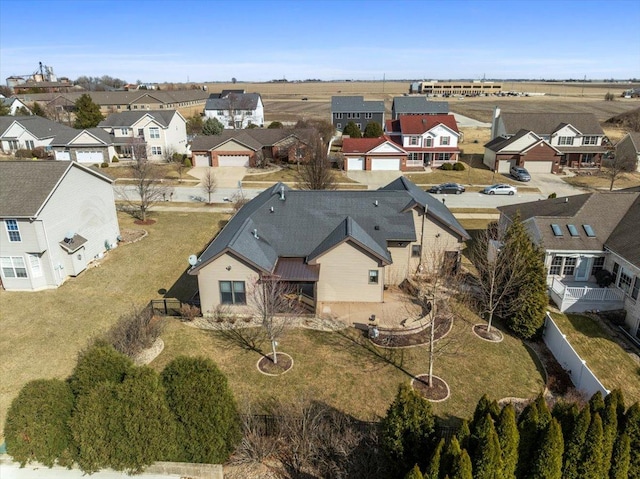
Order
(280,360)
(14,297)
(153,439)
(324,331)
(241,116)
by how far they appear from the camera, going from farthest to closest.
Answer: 1. (241,116)
2. (14,297)
3. (324,331)
4. (280,360)
5. (153,439)

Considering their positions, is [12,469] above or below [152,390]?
below

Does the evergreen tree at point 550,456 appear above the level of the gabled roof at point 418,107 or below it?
below

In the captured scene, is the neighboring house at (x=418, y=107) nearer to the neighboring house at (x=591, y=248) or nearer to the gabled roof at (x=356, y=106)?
the gabled roof at (x=356, y=106)

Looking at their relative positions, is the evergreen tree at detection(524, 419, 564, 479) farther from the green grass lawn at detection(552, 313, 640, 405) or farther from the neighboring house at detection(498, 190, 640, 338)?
the neighboring house at detection(498, 190, 640, 338)

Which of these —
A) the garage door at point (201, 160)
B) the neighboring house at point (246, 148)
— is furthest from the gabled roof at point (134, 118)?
the garage door at point (201, 160)

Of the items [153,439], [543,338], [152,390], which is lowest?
[543,338]

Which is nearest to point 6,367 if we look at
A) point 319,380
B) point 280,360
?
point 280,360

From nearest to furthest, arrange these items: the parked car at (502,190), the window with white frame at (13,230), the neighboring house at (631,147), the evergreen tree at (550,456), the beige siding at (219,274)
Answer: the evergreen tree at (550,456) < the beige siding at (219,274) < the window with white frame at (13,230) < the parked car at (502,190) < the neighboring house at (631,147)

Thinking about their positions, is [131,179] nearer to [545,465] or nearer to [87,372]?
[87,372]
